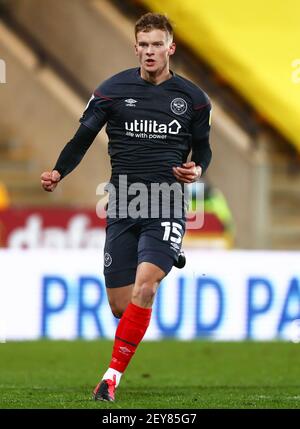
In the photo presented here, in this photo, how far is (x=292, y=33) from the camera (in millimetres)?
18406

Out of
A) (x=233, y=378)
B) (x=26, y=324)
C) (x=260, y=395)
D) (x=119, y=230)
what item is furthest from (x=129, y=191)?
(x=26, y=324)

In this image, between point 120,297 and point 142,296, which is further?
point 120,297

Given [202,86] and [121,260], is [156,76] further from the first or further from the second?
[202,86]

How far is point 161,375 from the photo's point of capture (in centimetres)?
1106

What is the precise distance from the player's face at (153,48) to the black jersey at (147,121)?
0.63 ft

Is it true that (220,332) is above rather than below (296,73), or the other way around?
below

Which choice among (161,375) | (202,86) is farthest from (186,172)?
(202,86)

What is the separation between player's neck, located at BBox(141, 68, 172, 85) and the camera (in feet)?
26.4

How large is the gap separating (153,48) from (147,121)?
471mm

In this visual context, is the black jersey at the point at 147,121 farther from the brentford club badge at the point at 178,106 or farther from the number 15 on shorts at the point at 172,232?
the number 15 on shorts at the point at 172,232

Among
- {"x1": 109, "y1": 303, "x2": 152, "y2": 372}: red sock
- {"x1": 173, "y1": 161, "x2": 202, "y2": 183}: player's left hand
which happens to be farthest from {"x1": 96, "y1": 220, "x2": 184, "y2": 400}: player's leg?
{"x1": 173, "y1": 161, "x2": 202, "y2": 183}: player's left hand

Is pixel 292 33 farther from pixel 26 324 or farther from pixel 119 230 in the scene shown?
pixel 119 230

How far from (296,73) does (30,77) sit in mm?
3951

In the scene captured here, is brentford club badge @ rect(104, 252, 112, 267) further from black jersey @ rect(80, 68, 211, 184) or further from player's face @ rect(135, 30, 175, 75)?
player's face @ rect(135, 30, 175, 75)
